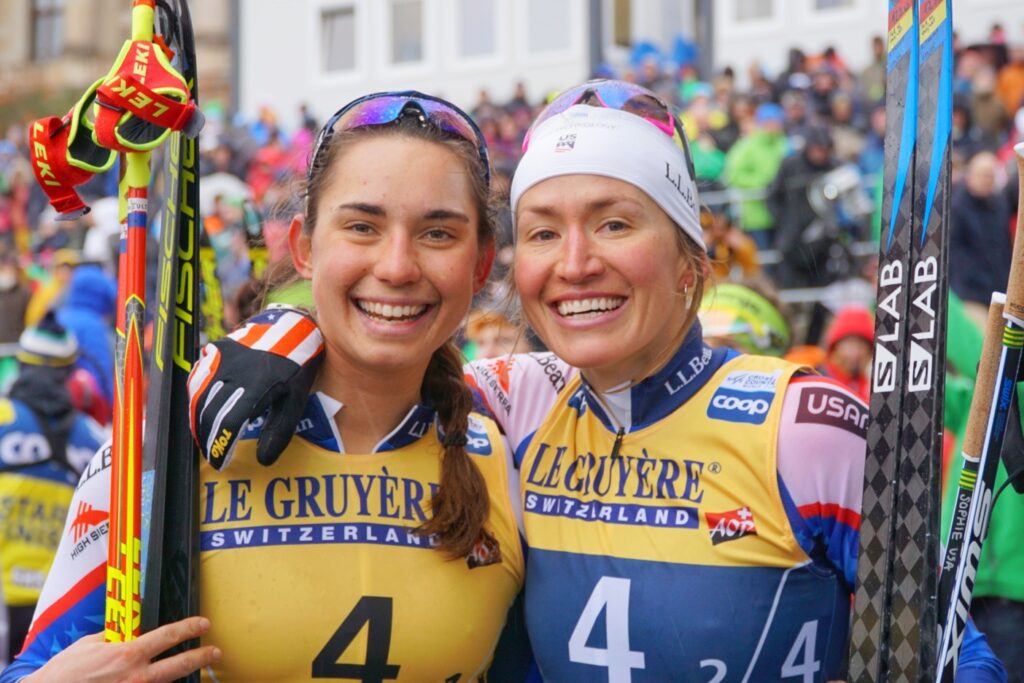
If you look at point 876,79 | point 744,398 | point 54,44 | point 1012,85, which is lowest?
point 744,398

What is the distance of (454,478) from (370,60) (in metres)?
22.3

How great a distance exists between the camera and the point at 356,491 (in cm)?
276

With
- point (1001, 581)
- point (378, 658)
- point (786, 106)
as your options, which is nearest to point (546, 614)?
point (378, 658)

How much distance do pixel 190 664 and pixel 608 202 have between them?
1.18 m

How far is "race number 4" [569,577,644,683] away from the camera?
8.57 feet

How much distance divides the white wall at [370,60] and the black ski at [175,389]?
19828 millimetres

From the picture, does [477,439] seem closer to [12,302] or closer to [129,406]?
[129,406]

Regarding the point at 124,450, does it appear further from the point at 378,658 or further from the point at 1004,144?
the point at 1004,144

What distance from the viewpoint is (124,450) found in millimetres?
2658

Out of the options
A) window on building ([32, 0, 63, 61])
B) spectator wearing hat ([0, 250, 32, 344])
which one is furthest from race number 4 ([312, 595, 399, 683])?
window on building ([32, 0, 63, 61])

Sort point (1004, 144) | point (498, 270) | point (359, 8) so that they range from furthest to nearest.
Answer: point (359, 8) < point (1004, 144) < point (498, 270)

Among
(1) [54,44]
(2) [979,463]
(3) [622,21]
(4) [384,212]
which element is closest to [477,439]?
(4) [384,212]

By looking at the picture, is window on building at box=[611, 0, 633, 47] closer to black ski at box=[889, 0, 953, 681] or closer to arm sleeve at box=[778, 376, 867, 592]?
black ski at box=[889, 0, 953, 681]

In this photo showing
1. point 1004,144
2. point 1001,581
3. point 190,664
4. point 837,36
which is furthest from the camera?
point 837,36
